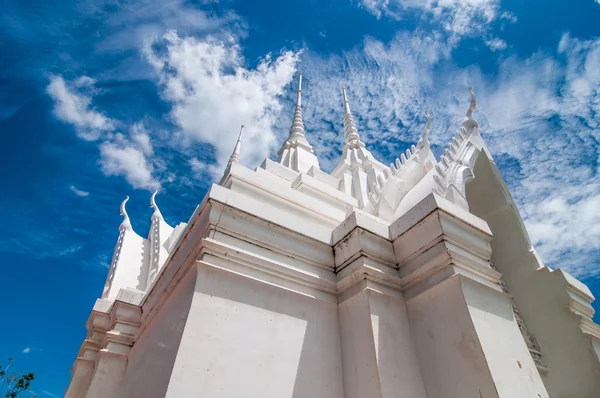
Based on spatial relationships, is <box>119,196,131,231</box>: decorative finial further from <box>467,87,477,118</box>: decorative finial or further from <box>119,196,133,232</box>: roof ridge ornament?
<box>467,87,477,118</box>: decorative finial

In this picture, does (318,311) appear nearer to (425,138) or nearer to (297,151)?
(425,138)

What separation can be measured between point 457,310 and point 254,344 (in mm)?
1359

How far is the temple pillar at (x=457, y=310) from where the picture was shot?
225 centimetres

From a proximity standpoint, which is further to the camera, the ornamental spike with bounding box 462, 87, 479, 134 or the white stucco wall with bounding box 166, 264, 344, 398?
the ornamental spike with bounding box 462, 87, 479, 134

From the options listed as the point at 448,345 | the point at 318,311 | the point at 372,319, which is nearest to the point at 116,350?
the point at 318,311

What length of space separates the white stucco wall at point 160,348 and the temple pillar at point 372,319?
46.2 inches

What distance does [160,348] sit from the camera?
108 inches

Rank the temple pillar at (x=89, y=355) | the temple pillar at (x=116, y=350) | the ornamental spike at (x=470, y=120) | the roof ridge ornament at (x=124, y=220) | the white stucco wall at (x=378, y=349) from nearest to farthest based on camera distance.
A: the white stucco wall at (x=378, y=349) → the temple pillar at (x=116, y=350) → the temple pillar at (x=89, y=355) → the ornamental spike at (x=470, y=120) → the roof ridge ornament at (x=124, y=220)

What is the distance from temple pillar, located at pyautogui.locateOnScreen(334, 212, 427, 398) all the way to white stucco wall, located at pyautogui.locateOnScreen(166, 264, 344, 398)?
0.16m

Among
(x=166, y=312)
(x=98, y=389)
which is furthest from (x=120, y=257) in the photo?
(x=166, y=312)

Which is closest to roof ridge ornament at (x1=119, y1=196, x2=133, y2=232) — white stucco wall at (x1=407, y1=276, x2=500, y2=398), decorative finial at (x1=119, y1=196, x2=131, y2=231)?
decorative finial at (x1=119, y1=196, x2=131, y2=231)

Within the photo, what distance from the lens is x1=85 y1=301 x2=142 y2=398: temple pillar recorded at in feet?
12.1

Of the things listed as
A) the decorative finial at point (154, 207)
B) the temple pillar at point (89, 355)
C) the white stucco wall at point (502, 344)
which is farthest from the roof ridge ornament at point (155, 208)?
the white stucco wall at point (502, 344)

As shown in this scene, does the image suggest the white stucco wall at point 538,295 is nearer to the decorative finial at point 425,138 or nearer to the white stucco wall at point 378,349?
the decorative finial at point 425,138
